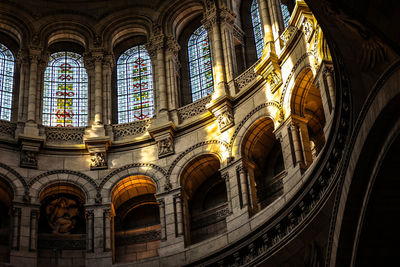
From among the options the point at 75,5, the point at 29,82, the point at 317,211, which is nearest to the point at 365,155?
the point at 317,211

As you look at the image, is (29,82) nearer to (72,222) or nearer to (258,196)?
(72,222)

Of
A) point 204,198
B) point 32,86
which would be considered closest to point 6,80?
point 32,86

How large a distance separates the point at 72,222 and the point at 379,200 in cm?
1653

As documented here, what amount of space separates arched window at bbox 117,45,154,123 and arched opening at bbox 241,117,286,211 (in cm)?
687

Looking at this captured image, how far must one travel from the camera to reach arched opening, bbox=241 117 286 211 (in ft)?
96.1

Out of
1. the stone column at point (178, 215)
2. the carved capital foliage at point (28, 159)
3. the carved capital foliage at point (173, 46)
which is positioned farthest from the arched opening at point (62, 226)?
the carved capital foliage at point (173, 46)

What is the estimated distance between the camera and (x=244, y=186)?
28.5 meters

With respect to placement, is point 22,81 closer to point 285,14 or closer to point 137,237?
point 137,237

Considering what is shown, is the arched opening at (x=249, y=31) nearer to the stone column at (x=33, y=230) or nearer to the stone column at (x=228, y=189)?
the stone column at (x=228, y=189)

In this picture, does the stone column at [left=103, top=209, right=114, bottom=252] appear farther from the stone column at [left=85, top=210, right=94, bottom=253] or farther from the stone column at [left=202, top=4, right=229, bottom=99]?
the stone column at [left=202, top=4, right=229, bottom=99]

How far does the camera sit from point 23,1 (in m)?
36.9

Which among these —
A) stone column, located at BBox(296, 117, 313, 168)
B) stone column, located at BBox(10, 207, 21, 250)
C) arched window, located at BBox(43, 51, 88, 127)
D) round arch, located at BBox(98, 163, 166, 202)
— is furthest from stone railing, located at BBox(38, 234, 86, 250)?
stone column, located at BBox(296, 117, 313, 168)

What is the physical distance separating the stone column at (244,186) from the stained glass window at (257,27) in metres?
6.97

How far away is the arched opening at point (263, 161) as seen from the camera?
96.1 feet
